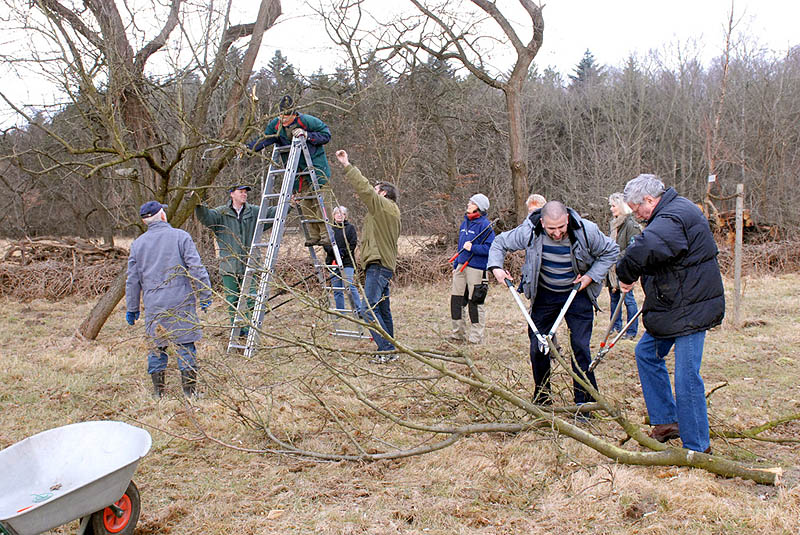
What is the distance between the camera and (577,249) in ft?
14.5

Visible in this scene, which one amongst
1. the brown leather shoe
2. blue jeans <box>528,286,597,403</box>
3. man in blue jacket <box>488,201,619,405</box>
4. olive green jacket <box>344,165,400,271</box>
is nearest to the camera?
the brown leather shoe

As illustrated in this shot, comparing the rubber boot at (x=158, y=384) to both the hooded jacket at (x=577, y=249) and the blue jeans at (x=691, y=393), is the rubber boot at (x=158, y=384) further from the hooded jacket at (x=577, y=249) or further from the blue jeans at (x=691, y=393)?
the blue jeans at (x=691, y=393)

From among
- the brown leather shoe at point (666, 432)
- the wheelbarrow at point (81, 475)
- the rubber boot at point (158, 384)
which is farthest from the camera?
the rubber boot at point (158, 384)

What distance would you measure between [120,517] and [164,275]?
2.50 m

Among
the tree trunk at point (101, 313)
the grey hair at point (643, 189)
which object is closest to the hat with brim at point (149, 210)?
the tree trunk at point (101, 313)

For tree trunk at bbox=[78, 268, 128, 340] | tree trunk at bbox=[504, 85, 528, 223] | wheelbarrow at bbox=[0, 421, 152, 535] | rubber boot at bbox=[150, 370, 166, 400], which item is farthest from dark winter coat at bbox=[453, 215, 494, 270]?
tree trunk at bbox=[504, 85, 528, 223]

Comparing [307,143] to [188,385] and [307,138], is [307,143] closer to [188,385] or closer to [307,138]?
[307,138]

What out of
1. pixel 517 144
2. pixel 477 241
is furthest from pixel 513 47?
pixel 477 241

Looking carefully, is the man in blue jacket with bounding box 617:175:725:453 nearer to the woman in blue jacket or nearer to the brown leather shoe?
the brown leather shoe

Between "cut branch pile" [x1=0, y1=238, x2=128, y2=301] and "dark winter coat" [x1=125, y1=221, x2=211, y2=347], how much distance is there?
6.88 meters

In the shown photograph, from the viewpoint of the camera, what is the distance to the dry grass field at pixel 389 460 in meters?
3.08

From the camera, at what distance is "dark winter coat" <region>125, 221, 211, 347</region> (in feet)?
16.4

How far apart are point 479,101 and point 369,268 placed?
13.6 meters

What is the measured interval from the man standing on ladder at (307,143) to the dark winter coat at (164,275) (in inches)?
69.9
